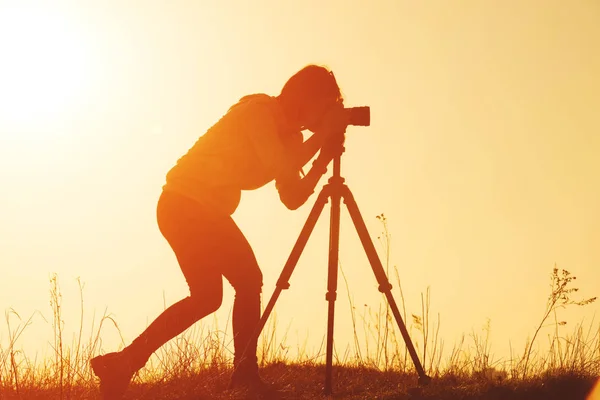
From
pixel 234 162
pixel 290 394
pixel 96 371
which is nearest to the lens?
pixel 96 371

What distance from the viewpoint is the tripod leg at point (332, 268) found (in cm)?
441

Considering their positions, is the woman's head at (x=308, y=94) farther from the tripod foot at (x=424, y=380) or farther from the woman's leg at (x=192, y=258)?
the tripod foot at (x=424, y=380)

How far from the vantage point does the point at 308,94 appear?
4.32 meters

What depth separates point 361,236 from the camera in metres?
4.49

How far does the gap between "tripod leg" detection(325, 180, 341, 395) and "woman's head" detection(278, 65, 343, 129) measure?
0.59 meters

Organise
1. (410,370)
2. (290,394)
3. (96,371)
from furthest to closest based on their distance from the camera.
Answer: (410,370)
(290,394)
(96,371)

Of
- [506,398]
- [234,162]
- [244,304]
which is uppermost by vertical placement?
[234,162]

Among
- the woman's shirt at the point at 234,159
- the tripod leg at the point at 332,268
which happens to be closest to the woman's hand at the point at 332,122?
the woman's shirt at the point at 234,159

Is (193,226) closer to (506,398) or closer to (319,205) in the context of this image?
(319,205)

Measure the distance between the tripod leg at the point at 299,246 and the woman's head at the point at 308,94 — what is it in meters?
0.55

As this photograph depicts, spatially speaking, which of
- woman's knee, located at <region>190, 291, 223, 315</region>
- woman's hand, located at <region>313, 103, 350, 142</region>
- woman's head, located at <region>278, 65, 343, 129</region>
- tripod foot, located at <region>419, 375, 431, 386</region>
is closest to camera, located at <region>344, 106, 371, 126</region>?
woman's hand, located at <region>313, 103, 350, 142</region>

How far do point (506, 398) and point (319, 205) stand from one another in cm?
178

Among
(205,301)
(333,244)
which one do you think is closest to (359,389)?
(333,244)

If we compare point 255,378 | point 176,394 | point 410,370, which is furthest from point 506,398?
point 176,394
